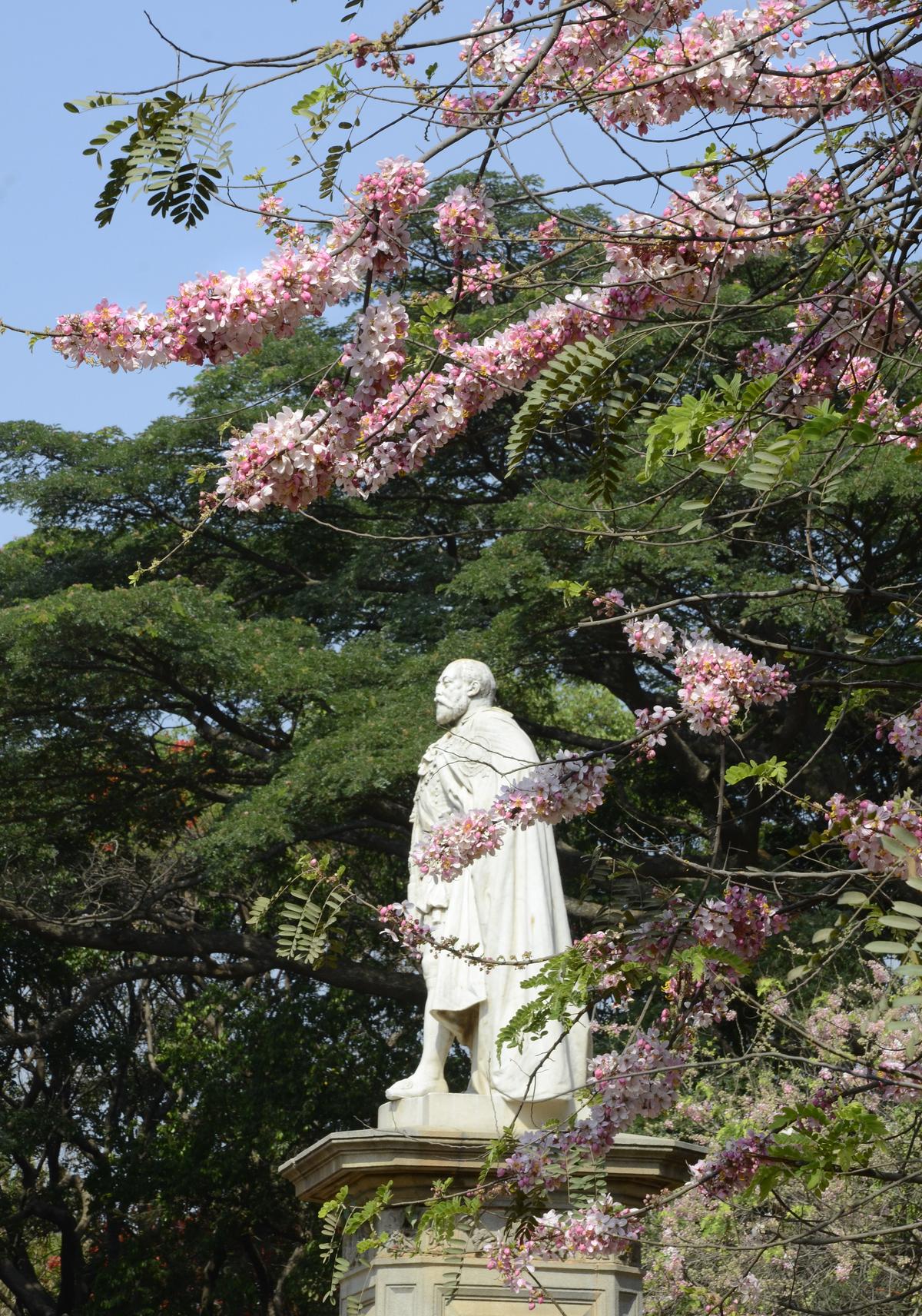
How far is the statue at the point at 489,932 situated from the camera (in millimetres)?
5227

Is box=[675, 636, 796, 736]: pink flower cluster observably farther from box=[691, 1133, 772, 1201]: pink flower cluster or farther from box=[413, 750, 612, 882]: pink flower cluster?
box=[691, 1133, 772, 1201]: pink flower cluster

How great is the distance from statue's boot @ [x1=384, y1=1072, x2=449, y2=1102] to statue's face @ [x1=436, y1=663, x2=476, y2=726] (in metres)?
1.22

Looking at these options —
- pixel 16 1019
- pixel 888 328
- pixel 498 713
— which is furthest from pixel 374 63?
pixel 16 1019

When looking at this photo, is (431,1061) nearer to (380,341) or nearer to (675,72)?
(380,341)

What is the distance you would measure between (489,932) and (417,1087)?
52 cm

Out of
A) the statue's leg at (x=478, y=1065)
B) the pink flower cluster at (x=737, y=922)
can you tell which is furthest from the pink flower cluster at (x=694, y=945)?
the statue's leg at (x=478, y=1065)

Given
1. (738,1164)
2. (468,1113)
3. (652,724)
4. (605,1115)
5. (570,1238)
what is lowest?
(570,1238)

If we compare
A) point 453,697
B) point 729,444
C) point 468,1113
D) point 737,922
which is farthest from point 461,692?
point 737,922

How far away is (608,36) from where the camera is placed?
13.2 feet

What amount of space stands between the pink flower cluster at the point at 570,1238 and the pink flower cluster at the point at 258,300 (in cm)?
178

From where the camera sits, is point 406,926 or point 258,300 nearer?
point 258,300

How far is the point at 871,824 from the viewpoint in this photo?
3.17m

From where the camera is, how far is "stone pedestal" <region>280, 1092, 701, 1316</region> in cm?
480

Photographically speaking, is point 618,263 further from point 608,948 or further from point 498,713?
point 498,713
